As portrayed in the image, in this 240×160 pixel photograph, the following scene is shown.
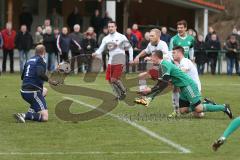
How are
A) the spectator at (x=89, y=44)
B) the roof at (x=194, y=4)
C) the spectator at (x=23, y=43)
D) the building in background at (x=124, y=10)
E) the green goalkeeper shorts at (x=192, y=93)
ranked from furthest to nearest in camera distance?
the roof at (x=194, y=4) → the building in background at (x=124, y=10) → the spectator at (x=89, y=44) → the spectator at (x=23, y=43) → the green goalkeeper shorts at (x=192, y=93)

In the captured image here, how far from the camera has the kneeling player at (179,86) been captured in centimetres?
1438

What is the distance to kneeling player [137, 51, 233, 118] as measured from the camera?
566 inches

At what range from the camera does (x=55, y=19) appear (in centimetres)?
3931

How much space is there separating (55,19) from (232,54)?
37.1 ft

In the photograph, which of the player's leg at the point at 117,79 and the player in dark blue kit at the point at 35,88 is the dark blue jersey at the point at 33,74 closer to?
the player in dark blue kit at the point at 35,88

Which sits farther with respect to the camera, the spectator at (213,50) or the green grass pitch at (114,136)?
the spectator at (213,50)

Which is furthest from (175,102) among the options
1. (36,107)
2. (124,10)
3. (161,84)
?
(124,10)

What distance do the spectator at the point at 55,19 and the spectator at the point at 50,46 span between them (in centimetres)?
916

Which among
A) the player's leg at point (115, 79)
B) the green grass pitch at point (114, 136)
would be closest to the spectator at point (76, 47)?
the player's leg at point (115, 79)

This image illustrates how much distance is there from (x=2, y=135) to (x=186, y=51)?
6.53m

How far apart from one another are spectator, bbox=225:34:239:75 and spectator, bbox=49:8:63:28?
35.4 feet

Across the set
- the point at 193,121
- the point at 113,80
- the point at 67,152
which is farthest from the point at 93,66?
the point at 67,152

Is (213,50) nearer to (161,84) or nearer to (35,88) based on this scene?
(161,84)

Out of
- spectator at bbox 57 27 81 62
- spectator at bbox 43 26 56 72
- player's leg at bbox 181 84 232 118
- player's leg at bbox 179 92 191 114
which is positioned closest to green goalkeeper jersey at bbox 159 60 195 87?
player's leg at bbox 181 84 232 118
